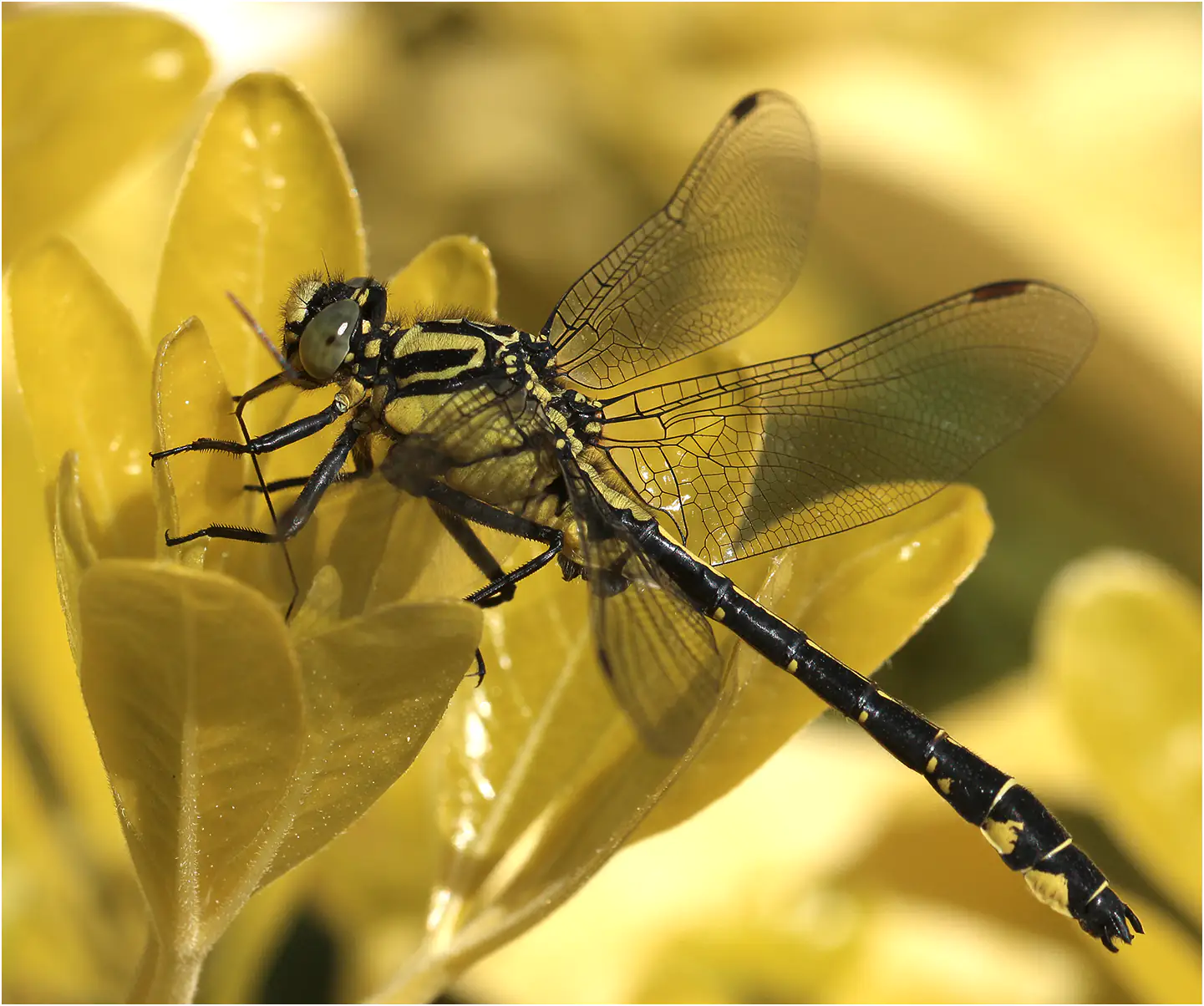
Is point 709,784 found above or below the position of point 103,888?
below

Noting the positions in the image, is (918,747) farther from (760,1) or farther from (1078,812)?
(760,1)

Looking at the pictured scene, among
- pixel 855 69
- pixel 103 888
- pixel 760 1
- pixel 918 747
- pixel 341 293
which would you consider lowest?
pixel 918 747

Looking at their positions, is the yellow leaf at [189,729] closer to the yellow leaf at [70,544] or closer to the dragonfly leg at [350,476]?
the yellow leaf at [70,544]

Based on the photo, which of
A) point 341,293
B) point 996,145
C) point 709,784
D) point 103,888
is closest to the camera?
point 709,784

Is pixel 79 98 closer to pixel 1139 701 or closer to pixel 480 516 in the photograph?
pixel 480 516

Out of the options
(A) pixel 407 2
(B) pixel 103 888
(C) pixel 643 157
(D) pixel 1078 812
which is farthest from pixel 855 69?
(B) pixel 103 888

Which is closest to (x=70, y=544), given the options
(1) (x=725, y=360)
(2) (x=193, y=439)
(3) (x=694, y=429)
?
(2) (x=193, y=439)

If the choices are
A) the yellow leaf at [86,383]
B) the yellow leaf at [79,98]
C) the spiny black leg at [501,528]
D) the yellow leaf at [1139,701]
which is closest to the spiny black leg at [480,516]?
the spiny black leg at [501,528]
